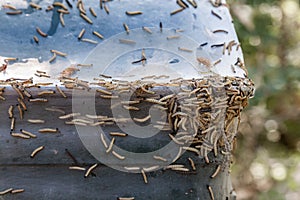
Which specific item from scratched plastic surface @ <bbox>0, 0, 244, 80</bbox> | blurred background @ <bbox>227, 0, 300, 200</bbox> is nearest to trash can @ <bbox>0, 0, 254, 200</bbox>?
scratched plastic surface @ <bbox>0, 0, 244, 80</bbox>

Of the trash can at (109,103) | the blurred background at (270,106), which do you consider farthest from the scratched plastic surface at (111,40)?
the blurred background at (270,106)

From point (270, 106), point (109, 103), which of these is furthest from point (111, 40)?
point (270, 106)

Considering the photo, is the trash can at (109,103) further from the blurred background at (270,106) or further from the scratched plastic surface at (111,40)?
the blurred background at (270,106)

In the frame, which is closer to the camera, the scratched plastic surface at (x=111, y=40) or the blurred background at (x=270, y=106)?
the scratched plastic surface at (x=111, y=40)

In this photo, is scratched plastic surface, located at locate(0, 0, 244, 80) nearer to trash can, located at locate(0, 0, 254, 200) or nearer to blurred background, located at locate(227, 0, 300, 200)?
trash can, located at locate(0, 0, 254, 200)

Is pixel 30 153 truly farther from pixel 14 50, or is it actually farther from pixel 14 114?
pixel 14 50

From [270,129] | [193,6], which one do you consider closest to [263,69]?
[270,129]

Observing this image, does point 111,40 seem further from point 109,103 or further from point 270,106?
point 270,106
